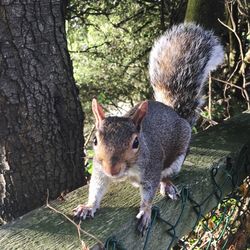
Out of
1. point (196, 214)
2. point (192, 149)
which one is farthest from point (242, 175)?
point (196, 214)

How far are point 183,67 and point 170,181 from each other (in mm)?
664

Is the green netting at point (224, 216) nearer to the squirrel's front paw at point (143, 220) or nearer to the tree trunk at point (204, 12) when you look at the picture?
the squirrel's front paw at point (143, 220)

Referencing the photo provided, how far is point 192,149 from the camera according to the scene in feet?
5.36

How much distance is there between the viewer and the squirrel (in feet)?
3.80

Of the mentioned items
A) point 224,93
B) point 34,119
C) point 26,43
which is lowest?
point 224,93

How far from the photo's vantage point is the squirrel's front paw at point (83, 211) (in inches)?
41.8

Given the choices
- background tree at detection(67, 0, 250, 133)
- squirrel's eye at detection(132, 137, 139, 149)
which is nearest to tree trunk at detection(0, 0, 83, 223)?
squirrel's eye at detection(132, 137, 139, 149)

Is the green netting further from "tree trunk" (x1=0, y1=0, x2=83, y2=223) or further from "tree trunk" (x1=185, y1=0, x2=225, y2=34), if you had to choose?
"tree trunk" (x1=185, y1=0, x2=225, y2=34)

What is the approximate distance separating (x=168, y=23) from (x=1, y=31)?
2.03 m

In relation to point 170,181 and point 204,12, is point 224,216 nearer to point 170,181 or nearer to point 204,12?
point 170,181

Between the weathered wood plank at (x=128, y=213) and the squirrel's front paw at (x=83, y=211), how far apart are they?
1cm

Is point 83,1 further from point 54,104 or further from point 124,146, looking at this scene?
point 124,146

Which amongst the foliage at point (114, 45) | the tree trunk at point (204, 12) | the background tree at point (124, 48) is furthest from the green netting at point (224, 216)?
the foliage at point (114, 45)

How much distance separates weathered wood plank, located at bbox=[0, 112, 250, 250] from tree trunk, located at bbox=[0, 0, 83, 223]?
0.74ft
